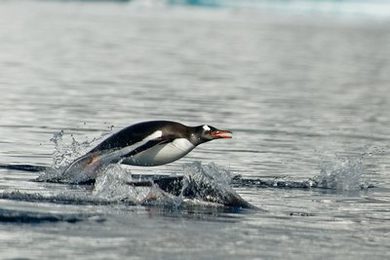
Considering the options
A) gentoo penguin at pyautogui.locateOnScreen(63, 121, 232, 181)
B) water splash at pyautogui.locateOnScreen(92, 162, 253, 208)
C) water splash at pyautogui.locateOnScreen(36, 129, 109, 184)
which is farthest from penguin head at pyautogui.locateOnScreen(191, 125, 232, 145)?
water splash at pyautogui.locateOnScreen(36, 129, 109, 184)

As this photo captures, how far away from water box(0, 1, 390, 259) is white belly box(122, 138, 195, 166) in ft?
1.06

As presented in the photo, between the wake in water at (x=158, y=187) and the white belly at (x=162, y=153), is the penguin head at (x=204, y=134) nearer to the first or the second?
the white belly at (x=162, y=153)

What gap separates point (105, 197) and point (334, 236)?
307cm

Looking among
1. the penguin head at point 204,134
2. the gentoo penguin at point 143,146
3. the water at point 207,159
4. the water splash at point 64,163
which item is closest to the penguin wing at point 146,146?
the gentoo penguin at point 143,146

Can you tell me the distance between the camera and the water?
1447 centimetres

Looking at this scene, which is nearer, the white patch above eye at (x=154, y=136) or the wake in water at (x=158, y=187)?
the wake in water at (x=158, y=187)

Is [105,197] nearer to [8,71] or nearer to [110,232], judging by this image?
[110,232]

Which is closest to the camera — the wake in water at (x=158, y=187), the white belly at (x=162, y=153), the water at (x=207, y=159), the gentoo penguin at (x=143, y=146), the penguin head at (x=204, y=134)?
the water at (x=207, y=159)

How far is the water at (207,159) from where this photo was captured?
1447 centimetres

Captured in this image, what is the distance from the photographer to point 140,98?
36156mm

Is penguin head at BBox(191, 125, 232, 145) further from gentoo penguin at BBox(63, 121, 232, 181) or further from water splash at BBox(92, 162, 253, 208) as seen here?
water splash at BBox(92, 162, 253, 208)

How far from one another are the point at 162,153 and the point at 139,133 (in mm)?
401

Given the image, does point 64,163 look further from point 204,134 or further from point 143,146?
point 204,134

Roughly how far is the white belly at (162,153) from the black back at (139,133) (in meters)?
0.10
